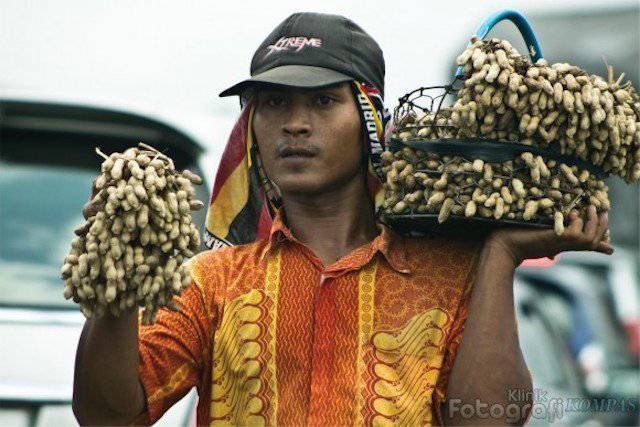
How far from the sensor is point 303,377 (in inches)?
131

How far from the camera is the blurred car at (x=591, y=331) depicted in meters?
8.87

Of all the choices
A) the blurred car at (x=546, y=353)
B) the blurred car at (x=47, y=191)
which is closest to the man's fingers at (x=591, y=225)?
the blurred car at (x=47, y=191)

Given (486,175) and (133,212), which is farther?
(486,175)

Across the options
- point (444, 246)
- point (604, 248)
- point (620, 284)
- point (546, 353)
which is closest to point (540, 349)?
point (546, 353)

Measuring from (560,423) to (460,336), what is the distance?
4.19m

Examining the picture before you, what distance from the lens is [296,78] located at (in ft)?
11.3

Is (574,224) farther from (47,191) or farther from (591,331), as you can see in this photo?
(591,331)

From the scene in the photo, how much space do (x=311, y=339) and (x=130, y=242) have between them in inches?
23.8

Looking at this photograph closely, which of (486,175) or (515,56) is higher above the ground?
(515,56)

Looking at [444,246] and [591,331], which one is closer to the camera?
[444,246]

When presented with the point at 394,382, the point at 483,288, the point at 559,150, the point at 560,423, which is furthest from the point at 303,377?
the point at 560,423

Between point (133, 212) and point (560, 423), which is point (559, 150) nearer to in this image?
point (133, 212)

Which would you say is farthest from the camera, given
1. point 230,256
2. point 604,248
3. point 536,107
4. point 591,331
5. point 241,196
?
point 591,331

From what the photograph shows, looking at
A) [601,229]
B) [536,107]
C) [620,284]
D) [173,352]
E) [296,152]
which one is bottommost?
[620,284]
